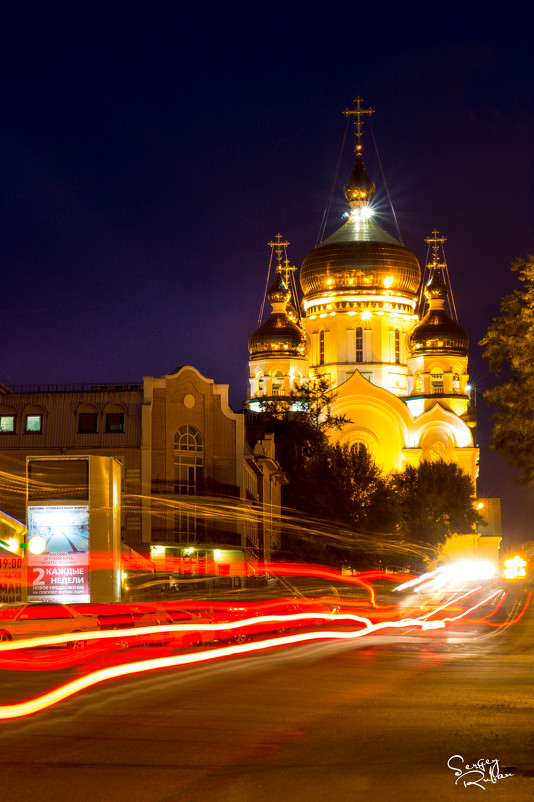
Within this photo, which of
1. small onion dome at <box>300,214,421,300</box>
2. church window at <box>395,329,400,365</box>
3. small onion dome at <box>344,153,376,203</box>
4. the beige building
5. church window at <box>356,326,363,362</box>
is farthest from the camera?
small onion dome at <box>344,153,376,203</box>

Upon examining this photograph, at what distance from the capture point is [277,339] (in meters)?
119

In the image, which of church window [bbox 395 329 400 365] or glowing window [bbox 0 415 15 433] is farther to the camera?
church window [bbox 395 329 400 365]

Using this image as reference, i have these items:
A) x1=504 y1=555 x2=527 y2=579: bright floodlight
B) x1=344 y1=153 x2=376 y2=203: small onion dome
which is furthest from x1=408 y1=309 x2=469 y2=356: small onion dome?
x1=504 y1=555 x2=527 y2=579: bright floodlight

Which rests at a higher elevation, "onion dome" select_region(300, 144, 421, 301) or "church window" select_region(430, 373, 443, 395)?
"onion dome" select_region(300, 144, 421, 301)

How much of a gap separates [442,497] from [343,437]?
12092 millimetres

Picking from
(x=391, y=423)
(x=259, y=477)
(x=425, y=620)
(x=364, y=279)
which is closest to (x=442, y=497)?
(x=391, y=423)

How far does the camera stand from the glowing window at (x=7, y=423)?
5825cm

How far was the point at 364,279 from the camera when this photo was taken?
4719 inches

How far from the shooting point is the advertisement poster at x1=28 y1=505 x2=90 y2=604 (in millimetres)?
29438

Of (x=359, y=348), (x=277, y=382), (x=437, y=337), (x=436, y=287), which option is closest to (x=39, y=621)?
(x=277, y=382)

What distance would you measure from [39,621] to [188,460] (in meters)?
37.4

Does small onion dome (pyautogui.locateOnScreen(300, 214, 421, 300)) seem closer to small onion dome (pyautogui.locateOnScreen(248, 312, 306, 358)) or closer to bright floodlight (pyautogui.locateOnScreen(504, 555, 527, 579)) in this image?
small onion dome (pyautogui.locateOnScreen(248, 312, 306, 358))

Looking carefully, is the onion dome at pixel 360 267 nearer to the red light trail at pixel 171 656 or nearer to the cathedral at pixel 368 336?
the cathedral at pixel 368 336
